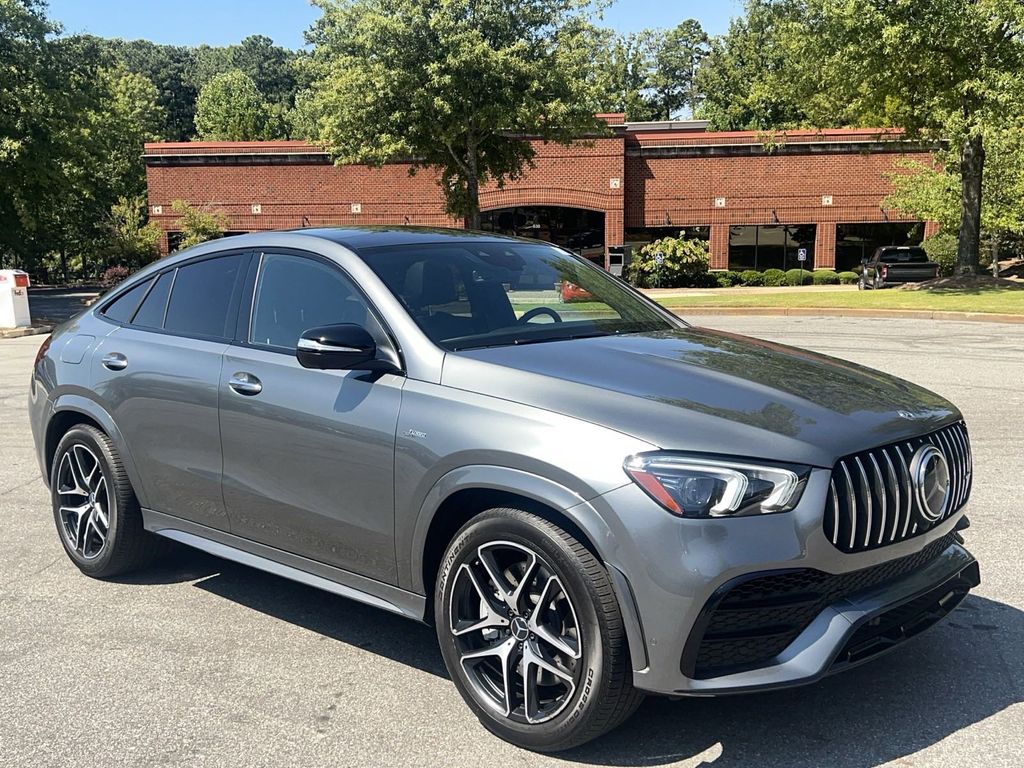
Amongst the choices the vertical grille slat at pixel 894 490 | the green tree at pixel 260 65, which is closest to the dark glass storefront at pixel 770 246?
the vertical grille slat at pixel 894 490

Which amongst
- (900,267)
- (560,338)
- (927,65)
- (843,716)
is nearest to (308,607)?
(560,338)

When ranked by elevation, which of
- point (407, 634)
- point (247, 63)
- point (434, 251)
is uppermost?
point (247, 63)

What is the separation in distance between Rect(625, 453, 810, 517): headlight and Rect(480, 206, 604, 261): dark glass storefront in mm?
40330

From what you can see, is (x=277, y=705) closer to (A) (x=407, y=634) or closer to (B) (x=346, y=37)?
(A) (x=407, y=634)

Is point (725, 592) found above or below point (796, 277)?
above

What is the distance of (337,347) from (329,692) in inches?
52.0

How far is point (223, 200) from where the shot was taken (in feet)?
144

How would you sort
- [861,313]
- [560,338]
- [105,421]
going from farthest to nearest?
[861,313]
[105,421]
[560,338]

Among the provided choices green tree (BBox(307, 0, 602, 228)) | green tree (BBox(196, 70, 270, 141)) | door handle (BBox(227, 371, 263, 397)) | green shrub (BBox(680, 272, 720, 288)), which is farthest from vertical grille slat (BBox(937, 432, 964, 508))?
green tree (BBox(196, 70, 270, 141))

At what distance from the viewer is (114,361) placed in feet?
15.6

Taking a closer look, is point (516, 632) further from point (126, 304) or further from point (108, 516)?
point (126, 304)

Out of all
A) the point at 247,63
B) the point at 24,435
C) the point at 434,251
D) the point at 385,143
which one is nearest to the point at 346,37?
the point at 385,143

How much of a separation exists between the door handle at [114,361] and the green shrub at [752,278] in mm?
37820

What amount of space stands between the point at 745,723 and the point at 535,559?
0.98m
